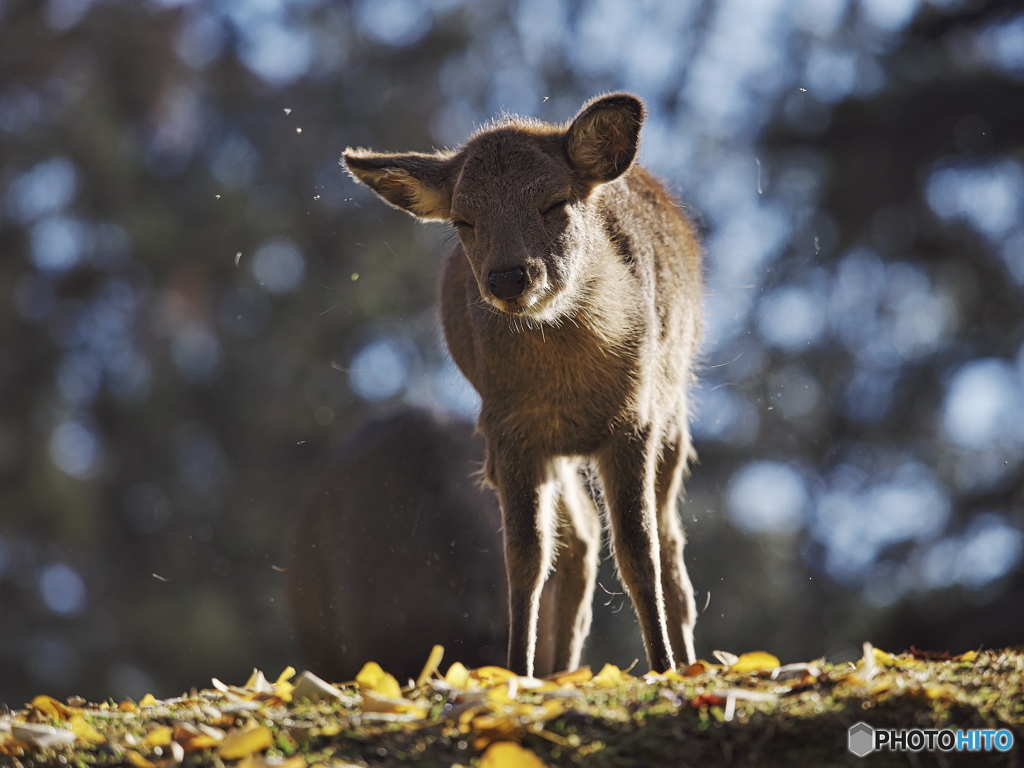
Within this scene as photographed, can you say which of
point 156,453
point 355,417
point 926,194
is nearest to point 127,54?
point 156,453

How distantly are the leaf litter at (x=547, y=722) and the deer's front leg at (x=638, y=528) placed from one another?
2.92 ft

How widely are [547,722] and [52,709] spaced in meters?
1.70

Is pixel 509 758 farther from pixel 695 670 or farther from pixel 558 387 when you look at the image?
pixel 558 387

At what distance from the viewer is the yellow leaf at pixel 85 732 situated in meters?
2.73

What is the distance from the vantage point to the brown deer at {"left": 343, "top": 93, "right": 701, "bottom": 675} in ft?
12.9

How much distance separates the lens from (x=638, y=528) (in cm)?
401

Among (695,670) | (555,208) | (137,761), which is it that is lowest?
(137,761)

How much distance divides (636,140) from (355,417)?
9.79 m

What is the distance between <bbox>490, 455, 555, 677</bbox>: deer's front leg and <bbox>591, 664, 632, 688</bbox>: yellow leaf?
713 millimetres

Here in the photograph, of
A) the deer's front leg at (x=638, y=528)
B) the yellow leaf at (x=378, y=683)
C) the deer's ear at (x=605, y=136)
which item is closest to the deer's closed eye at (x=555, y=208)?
the deer's ear at (x=605, y=136)

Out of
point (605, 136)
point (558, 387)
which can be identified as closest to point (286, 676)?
point (558, 387)

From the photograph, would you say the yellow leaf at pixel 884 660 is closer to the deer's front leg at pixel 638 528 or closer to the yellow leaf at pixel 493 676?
the deer's front leg at pixel 638 528

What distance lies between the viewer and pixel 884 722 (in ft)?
8.14

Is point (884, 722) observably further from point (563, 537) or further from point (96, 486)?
point (96, 486)
